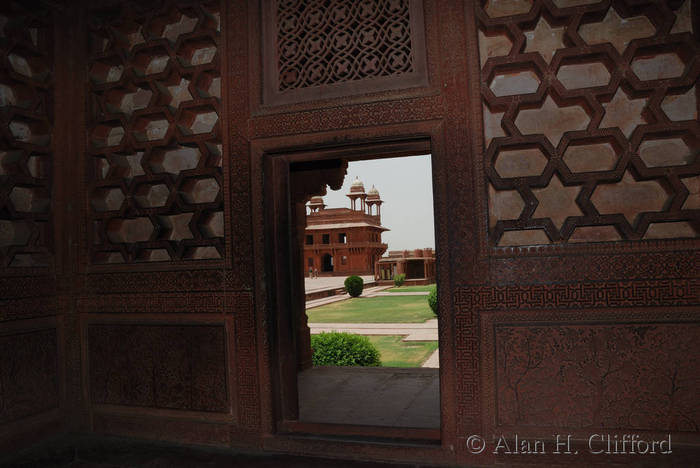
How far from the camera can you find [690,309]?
9.42ft

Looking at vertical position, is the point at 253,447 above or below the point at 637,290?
below

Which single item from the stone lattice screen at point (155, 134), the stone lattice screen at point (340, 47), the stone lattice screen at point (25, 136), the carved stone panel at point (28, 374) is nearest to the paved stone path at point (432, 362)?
the stone lattice screen at point (155, 134)

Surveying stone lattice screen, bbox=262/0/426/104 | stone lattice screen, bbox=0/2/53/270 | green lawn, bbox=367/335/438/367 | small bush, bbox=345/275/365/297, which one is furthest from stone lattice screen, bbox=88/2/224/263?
small bush, bbox=345/275/365/297

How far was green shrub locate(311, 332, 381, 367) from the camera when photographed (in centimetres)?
683

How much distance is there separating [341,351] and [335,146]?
3.99 metres

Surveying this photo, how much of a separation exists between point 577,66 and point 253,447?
317 cm

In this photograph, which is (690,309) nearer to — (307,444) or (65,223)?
(307,444)

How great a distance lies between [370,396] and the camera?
4.82m

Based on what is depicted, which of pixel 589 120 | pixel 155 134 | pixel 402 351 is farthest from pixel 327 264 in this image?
pixel 589 120

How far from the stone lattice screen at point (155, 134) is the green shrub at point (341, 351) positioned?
335 cm

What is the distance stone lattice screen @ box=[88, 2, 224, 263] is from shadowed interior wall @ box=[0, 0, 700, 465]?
2cm

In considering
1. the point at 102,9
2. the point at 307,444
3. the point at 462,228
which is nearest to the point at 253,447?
the point at 307,444

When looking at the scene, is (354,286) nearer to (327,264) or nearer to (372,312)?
(372,312)

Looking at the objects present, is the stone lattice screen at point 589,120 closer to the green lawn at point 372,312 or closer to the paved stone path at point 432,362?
the paved stone path at point 432,362
